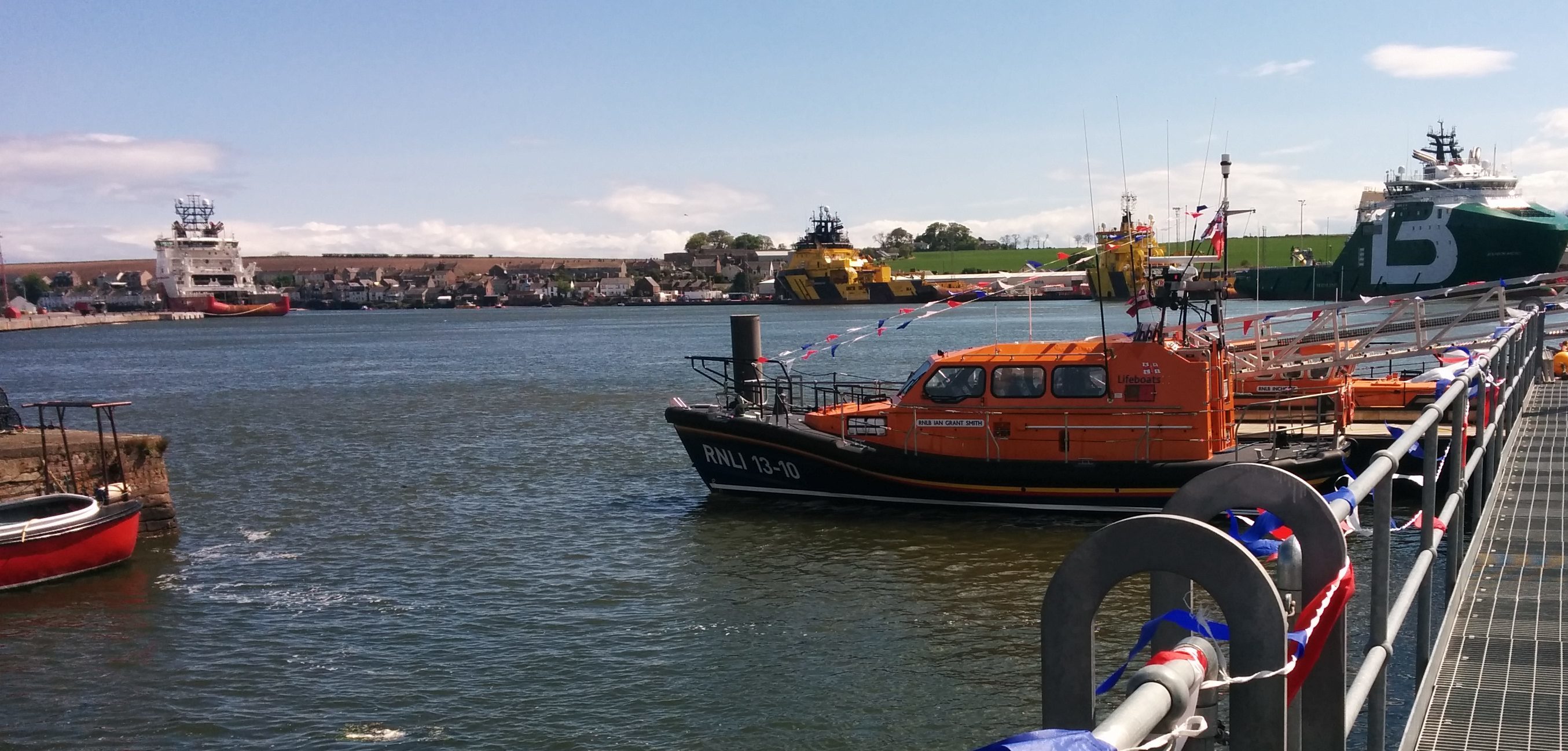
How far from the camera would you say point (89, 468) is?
18.0 metres

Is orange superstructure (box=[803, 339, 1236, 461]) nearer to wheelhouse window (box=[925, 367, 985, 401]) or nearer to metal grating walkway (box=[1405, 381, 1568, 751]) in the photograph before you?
wheelhouse window (box=[925, 367, 985, 401])

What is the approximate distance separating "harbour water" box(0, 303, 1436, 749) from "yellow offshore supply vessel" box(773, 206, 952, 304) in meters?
100

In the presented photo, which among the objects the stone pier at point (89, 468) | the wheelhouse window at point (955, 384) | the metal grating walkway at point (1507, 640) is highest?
the metal grating walkway at point (1507, 640)

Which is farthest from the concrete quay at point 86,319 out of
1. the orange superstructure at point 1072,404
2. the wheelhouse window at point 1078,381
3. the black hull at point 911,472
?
the wheelhouse window at point 1078,381

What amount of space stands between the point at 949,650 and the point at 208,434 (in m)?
27.0

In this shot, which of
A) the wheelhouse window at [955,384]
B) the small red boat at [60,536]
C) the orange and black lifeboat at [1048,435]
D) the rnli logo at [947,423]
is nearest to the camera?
the small red boat at [60,536]

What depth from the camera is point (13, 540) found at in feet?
50.1

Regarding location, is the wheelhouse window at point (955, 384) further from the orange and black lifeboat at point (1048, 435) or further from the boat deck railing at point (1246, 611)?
the boat deck railing at point (1246, 611)

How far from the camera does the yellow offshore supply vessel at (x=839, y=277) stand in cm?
12838

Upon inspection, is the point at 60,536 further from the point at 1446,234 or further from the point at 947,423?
the point at 1446,234

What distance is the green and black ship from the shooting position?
79875mm

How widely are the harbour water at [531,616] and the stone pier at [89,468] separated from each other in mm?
767

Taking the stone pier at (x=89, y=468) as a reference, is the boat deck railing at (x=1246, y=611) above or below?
above

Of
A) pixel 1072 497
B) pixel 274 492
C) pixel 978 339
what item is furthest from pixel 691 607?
pixel 978 339
